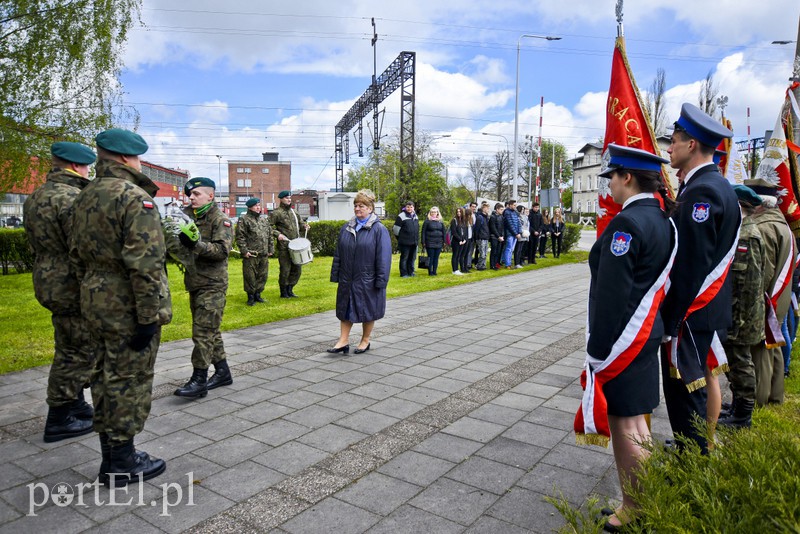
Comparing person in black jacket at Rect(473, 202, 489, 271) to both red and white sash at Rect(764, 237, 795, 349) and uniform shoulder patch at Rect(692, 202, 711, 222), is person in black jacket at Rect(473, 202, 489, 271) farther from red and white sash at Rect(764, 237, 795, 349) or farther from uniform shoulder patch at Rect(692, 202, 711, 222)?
uniform shoulder patch at Rect(692, 202, 711, 222)

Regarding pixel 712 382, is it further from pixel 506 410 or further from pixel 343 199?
pixel 343 199

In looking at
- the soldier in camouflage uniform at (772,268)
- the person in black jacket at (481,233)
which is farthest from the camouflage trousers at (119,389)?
the person in black jacket at (481,233)

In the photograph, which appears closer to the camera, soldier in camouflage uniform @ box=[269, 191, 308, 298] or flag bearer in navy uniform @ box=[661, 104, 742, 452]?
flag bearer in navy uniform @ box=[661, 104, 742, 452]

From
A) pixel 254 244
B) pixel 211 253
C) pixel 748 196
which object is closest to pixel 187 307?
pixel 254 244

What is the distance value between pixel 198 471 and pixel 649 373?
2878 mm

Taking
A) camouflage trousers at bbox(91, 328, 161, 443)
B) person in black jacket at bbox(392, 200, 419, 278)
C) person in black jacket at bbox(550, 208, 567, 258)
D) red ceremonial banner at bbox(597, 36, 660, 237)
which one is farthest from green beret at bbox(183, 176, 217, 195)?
person in black jacket at bbox(550, 208, 567, 258)

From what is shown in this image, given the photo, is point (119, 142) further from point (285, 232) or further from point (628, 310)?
point (285, 232)

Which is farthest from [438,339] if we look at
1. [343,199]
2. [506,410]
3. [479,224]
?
[343,199]

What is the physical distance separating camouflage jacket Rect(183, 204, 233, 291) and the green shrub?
15.3 m

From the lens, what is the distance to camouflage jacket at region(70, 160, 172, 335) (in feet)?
11.4

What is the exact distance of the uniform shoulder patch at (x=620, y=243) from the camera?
2.65 metres

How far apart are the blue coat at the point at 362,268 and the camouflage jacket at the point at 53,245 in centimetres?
298

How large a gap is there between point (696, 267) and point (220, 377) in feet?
14.4

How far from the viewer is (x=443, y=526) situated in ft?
10.1
